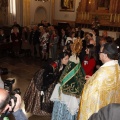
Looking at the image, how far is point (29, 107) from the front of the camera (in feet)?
15.4

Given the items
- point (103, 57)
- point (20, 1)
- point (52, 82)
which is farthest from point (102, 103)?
point (20, 1)

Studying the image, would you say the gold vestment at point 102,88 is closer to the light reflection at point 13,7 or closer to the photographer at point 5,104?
the photographer at point 5,104

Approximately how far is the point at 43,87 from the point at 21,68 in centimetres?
467

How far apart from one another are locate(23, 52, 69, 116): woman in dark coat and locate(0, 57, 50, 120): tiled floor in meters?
1.77

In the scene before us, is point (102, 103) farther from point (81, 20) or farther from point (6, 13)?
point (81, 20)

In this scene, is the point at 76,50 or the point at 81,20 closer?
the point at 76,50

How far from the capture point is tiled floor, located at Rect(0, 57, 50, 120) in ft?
23.4

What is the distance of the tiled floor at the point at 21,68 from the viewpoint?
23.4 ft

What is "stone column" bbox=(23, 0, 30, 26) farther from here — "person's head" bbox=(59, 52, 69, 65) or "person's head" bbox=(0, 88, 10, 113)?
"person's head" bbox=(0, 88, 10, 113)

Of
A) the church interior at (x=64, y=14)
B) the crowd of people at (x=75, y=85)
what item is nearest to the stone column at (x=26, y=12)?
the church interior at (x=64, y=14)

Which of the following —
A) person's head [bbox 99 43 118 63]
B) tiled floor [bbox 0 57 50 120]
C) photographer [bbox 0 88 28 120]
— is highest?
person's head [bbox 99 43 118 63]

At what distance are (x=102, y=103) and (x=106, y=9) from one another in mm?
15136

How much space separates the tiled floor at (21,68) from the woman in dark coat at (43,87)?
5.82 ft

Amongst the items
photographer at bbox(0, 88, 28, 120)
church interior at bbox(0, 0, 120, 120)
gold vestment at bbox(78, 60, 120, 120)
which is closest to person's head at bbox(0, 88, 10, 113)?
photographer at bbox(0, 88, 28, 120)
